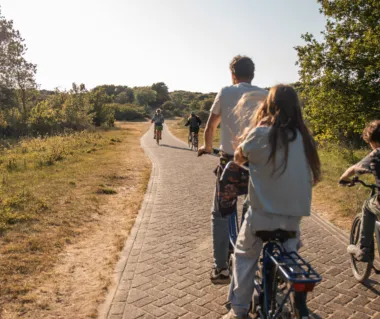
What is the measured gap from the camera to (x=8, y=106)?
37.0 meters

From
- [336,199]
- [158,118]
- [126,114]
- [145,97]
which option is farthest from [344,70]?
[145,97]

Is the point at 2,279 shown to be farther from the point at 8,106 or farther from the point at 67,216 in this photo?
the point at 8,106

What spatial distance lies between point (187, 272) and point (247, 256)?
7.03 feet

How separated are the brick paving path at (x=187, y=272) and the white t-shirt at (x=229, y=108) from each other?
171 centimetres

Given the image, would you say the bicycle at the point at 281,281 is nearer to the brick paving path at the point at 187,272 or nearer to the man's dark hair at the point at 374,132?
the brick paving path at the point at 187,272

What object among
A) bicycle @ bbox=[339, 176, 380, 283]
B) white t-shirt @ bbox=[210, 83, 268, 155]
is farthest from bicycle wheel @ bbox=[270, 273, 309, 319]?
bicycle @ bbox=[339, 176, 380, 283]

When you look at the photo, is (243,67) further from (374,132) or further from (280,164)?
(374,132)

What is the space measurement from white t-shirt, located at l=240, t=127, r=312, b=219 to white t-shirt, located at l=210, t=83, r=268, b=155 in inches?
37.1

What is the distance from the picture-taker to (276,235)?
271cm

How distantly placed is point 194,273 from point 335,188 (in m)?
6.41

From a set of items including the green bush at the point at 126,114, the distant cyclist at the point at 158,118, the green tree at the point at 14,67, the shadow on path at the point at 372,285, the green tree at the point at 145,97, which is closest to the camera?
the shadow on path at the point at 372,285

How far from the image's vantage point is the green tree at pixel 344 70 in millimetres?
14266

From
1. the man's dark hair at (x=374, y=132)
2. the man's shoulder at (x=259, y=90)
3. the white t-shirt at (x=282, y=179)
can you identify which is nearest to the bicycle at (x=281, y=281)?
the white t-shirt at (x=282, y=179)

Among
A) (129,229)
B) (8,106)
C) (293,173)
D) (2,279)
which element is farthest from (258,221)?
(8,106)
